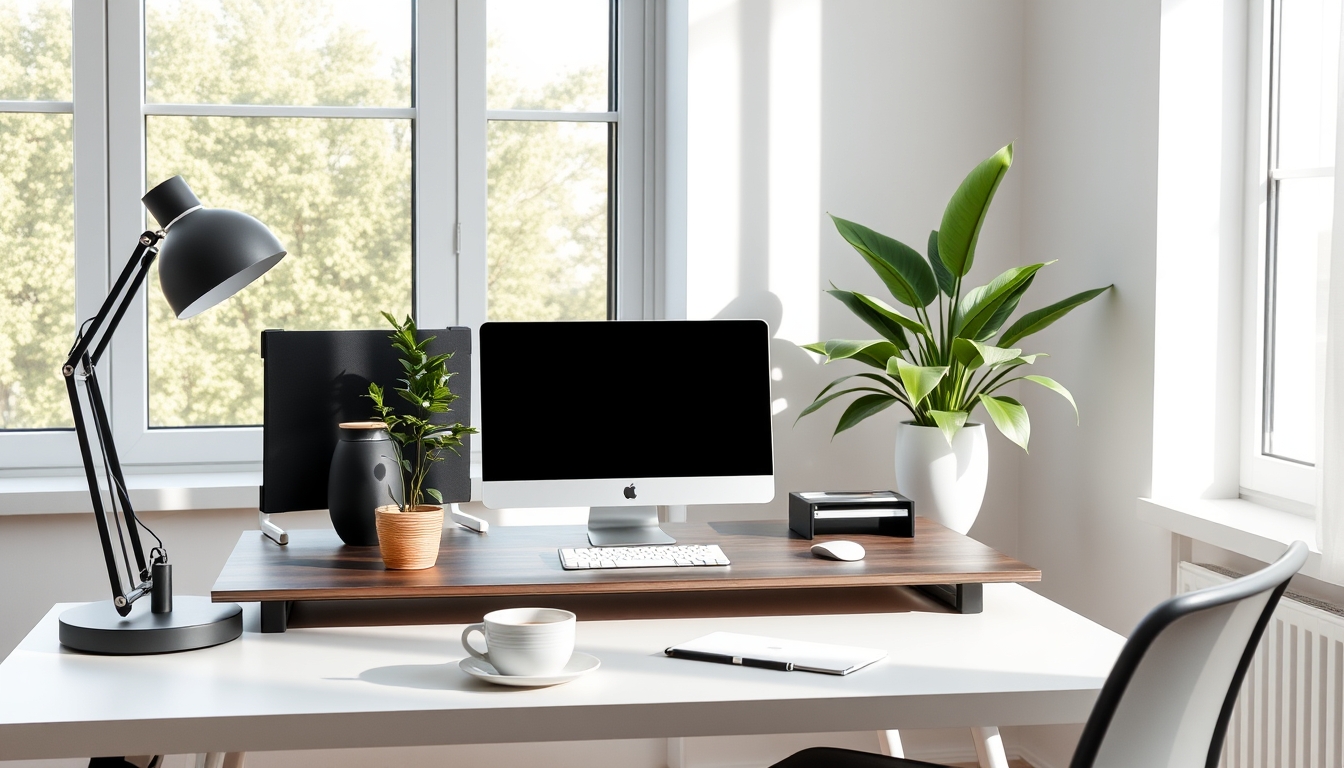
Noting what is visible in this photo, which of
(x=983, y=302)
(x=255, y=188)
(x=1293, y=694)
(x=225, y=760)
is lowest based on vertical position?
(x=225, y=760)

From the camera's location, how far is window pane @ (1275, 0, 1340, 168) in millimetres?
2295

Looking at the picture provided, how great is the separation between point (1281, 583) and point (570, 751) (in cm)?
217

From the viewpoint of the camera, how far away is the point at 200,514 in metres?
2.83

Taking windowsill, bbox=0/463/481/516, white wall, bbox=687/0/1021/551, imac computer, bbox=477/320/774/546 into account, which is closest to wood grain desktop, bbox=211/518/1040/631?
imac computer, bbox=477/320/774/546

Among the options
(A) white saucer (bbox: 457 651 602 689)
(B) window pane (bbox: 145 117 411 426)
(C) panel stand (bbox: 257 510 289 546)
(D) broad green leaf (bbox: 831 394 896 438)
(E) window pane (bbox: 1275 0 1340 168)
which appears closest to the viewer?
(A) white saucer (bbox: 457 651 602 689)

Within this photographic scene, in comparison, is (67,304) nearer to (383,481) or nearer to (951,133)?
(383,481)

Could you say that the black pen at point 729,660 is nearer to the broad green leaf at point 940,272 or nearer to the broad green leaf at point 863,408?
the broad green leaf at point 863,408

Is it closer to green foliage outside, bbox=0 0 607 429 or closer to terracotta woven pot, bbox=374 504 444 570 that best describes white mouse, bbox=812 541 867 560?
terracotta woven pot, bbox=374 504 444 570

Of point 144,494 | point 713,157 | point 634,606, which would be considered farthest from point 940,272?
point 144,494

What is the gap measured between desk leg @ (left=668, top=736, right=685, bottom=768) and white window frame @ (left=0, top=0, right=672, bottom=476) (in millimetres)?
1131

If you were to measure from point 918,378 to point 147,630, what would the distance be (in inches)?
60.3

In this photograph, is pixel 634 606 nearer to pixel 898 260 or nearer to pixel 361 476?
pixel 361 476

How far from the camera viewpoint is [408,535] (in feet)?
6.23

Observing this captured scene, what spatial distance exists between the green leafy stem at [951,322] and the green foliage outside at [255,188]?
0.92m
